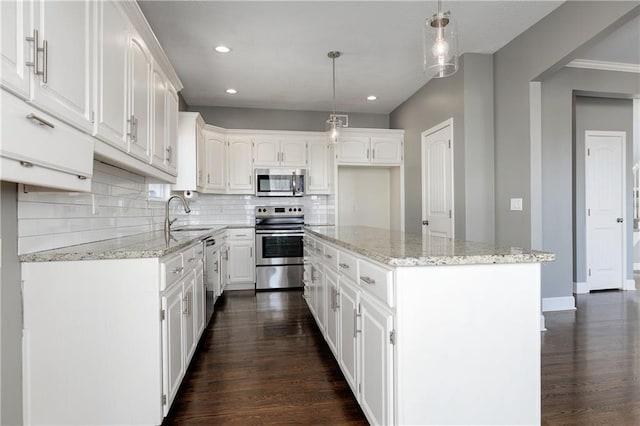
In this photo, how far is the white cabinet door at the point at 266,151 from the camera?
197 inches

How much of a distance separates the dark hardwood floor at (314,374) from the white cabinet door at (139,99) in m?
1.53

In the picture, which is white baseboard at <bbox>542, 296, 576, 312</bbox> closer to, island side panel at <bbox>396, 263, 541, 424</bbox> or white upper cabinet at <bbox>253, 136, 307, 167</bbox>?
island side panel at <bbox>396, 263, 541, 424</bbox>

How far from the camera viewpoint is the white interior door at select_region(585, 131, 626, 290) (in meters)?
4.32

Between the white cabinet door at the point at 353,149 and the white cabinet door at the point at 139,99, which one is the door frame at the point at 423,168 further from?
the white cabinet door at the point at 139,99

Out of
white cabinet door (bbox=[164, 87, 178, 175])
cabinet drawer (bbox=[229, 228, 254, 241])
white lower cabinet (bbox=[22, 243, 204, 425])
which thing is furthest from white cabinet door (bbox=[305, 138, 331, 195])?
→ white lower cabinet (bbox=[22, 243, 204, 425])

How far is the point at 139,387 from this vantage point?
159cm

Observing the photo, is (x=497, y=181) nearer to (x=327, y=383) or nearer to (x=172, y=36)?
(x=327, y=383)

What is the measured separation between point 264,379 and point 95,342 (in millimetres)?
1057

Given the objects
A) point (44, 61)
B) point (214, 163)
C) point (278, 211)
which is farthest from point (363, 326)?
point (214, 163)

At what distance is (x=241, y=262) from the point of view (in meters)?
4.79

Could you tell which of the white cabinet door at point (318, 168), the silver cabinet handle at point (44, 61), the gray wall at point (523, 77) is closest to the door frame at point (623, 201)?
the gray wall at point (523, 77)

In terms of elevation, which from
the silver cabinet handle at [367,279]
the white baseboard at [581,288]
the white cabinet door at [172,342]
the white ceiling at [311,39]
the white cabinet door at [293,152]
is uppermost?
the white ceiling at [311,39]

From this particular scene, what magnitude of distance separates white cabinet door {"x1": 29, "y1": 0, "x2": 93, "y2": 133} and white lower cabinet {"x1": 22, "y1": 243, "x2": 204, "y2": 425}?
0.68 meters

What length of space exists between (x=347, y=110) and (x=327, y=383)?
14.0 feet
